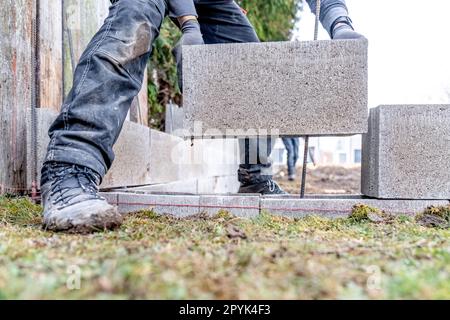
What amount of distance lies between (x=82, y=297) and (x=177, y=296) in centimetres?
16

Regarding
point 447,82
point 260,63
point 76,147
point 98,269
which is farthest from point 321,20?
point 98,269

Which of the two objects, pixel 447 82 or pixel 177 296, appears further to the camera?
pixel 447 82

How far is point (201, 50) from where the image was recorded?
77.5 inches

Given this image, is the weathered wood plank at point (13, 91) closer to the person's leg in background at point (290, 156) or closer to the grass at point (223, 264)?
the grass at point (223, 264)

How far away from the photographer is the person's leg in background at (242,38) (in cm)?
264

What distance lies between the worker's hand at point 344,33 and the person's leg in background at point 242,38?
2.42ft

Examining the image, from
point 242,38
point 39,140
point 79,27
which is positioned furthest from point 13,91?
point 242,38

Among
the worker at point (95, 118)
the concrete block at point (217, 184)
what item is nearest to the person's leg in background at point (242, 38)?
the worker at point (95, 118)

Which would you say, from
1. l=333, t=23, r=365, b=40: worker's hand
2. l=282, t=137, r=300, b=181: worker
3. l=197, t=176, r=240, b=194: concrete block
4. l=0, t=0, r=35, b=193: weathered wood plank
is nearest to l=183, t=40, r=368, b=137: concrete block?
l=333, t=23, r=365, b=40: worker's hand

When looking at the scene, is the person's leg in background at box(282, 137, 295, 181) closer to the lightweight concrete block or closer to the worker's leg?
the lightweight concrete block

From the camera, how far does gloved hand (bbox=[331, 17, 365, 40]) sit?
77.1 inches

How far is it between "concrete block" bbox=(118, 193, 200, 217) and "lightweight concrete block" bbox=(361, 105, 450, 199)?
78cm

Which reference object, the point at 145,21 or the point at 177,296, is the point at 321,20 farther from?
the point at 177,296
